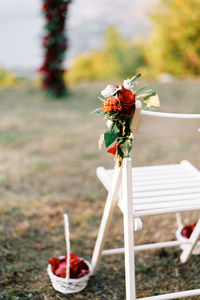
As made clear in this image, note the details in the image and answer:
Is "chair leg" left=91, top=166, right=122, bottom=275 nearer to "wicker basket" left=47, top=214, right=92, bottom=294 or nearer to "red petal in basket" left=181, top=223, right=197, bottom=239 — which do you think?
"wicker basket" left=47, top=214, right=92, bottom=294

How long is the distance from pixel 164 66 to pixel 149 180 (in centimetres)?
1741

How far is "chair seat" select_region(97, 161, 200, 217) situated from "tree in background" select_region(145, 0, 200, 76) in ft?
38.2

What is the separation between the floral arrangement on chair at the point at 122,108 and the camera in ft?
4.84

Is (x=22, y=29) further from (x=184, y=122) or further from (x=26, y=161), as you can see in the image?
(x=184, y=122)

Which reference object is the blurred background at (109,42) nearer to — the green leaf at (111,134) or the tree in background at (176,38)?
the tree in background at (176,38)

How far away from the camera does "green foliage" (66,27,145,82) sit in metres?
21.3

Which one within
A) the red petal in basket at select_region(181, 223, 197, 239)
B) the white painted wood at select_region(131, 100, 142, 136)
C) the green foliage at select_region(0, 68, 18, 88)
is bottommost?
the green foliage at select_region(0, 68, 18, 88)

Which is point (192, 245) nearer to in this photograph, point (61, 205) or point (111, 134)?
point (111, 134)

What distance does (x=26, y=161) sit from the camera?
438 cm

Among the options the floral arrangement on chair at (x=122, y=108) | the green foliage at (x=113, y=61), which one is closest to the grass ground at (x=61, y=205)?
the floral arrangement on chair at (x=122, y=108)

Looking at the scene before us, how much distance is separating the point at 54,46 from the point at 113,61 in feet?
51.5

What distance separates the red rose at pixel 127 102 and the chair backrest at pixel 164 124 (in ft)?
0.07

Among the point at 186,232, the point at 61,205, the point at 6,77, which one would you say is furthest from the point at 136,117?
the point at 6,77

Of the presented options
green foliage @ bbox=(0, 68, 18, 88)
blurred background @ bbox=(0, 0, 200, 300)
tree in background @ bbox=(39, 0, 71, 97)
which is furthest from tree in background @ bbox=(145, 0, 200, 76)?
green foliage @ bbox=(0, 68, 18, 88)
